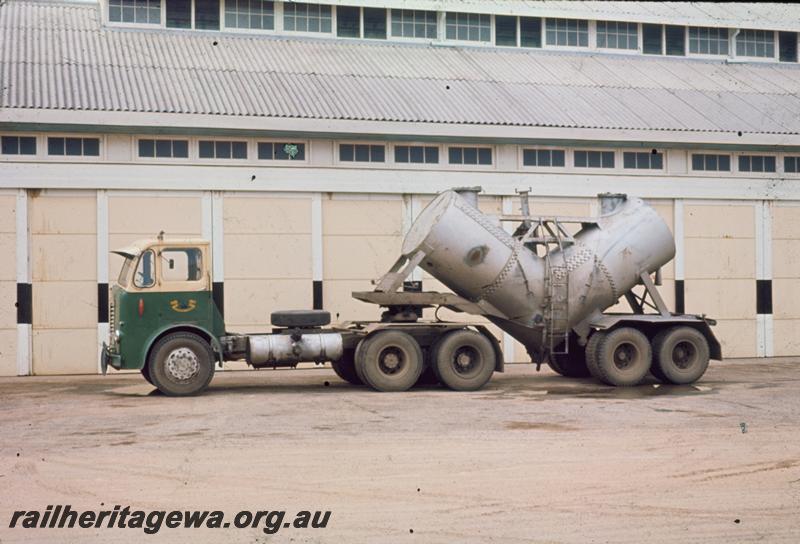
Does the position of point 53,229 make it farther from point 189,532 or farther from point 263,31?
point 189,532

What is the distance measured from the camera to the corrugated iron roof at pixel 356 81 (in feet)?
76.7

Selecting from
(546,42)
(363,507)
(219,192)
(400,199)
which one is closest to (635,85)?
(546,42)

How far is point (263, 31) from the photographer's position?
28.0m

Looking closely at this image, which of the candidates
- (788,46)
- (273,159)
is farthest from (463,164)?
(788,46)

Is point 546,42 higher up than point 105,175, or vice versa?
point 546,42

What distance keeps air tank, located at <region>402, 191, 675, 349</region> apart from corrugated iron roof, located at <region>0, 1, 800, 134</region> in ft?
18.0

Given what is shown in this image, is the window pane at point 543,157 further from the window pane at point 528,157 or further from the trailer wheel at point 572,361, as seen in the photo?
the trailer wheel at point 572,361

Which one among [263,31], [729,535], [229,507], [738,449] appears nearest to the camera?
[729,535]

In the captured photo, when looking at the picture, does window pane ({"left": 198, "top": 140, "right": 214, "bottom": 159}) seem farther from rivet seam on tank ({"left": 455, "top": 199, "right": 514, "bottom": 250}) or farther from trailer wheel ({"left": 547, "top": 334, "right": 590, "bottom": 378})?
trailer wheel ({"left": 547, "top": 334, "right": 590, "bottom": 378})

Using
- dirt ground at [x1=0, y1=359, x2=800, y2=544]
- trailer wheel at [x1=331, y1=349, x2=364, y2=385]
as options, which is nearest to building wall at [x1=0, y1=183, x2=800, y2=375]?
trailer wheel at [x1=331, y1=349, x2=364, y2=385]

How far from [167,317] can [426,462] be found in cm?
756

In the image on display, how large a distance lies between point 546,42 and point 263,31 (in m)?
7.81

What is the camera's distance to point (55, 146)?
2231 cm

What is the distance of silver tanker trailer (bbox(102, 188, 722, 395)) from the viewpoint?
17719 mm
